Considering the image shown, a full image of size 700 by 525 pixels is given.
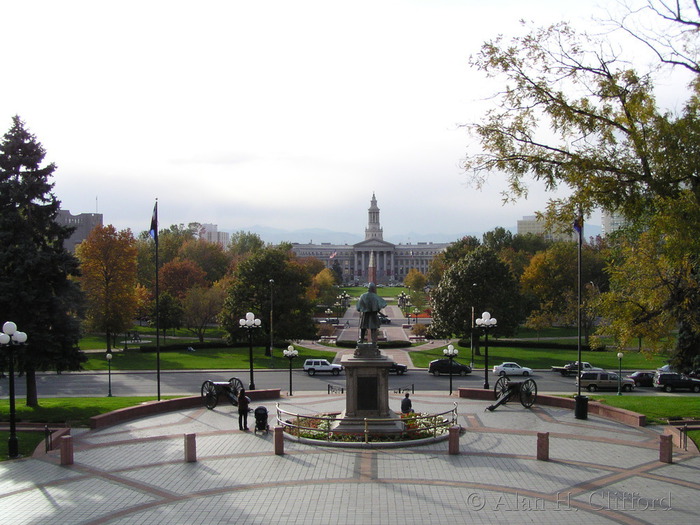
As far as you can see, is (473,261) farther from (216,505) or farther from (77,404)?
(216,505)

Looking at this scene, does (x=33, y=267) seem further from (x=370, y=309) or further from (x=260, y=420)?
(x=370, y=309)

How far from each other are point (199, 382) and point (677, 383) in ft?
94.6

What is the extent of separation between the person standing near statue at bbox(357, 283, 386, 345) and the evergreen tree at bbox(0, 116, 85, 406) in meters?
14.9

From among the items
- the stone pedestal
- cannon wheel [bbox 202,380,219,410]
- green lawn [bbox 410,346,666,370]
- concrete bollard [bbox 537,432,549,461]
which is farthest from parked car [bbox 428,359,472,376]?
concrete bollard [bbox 537,432,549,461]

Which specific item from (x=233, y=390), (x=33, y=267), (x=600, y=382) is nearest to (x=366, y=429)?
(x=233, y=390)

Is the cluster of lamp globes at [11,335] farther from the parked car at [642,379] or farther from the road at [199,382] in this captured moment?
the parked car at [642,379]

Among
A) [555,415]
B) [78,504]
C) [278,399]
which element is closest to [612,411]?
[555,415]

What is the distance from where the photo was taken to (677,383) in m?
38.4

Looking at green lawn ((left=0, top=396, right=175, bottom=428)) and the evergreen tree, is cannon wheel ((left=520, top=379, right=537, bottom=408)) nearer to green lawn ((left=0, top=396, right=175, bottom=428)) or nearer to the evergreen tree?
green lawn ((left=0, top=396, right=175, bottom=428))

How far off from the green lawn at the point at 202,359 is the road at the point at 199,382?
227 cm

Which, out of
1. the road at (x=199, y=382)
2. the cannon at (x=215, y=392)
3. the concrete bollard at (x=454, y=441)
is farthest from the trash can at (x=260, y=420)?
the road at (x=199, y=382)

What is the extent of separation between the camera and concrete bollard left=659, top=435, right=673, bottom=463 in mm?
18344

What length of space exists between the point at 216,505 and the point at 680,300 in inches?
797

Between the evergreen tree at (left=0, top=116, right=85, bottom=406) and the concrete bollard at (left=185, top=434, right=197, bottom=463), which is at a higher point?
the evergreen tree at (left=0, top=116, right=85, bottom=406)
